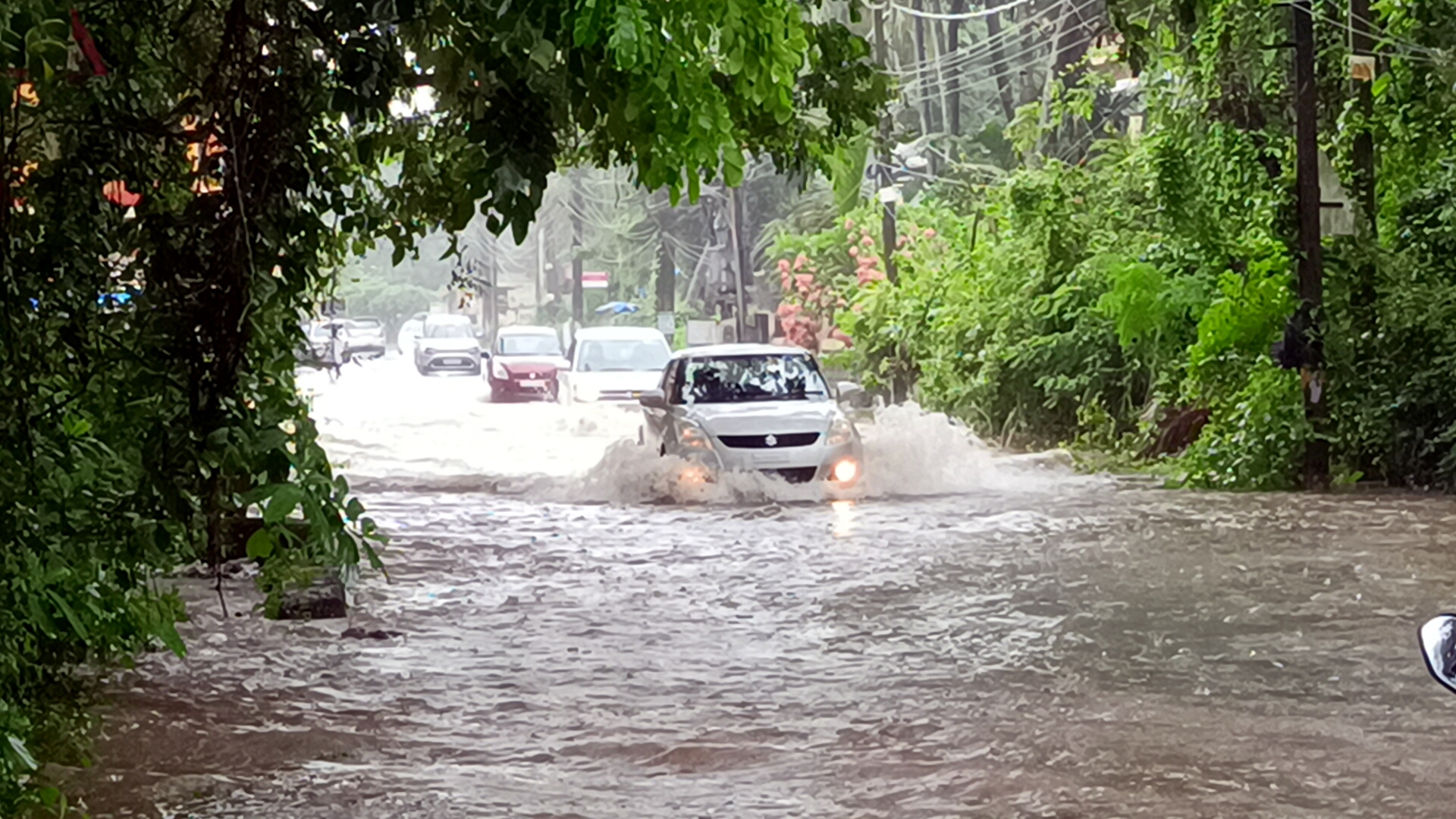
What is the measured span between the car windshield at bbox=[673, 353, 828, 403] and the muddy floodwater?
1150mm

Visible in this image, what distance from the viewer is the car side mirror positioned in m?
3.21

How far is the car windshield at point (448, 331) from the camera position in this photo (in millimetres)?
60094

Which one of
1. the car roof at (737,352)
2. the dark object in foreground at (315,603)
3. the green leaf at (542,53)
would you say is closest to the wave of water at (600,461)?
the dark object in foreground at (315,603)

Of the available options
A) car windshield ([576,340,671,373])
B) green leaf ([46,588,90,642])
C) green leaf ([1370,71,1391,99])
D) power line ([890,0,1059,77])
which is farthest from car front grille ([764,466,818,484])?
power line ([890,0,1059,77])

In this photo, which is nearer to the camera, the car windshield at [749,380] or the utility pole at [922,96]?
the car windshield at [749,380]

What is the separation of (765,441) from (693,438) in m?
0.82

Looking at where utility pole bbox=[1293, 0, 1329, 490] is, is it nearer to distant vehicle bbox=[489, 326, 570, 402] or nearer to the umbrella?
distant vehicle bbox=[489, 326, 570, 402]

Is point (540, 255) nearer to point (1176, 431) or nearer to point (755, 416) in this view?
point (1176, 431)

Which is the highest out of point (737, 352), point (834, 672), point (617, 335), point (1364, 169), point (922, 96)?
point (922, 96)

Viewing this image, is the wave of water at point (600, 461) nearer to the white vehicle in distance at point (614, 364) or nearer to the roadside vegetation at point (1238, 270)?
the white vehicle in distance at point (614, 364)

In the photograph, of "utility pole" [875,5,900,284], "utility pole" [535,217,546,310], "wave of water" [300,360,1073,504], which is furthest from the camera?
"utility pole" [535,217,546,310]

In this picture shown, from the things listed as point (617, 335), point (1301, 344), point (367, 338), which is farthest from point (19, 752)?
point (367, 338)

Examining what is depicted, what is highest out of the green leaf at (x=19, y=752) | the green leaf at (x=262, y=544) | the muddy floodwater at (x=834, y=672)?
the green leaf at (x=262, y=544)

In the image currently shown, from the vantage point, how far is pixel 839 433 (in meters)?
18.9
